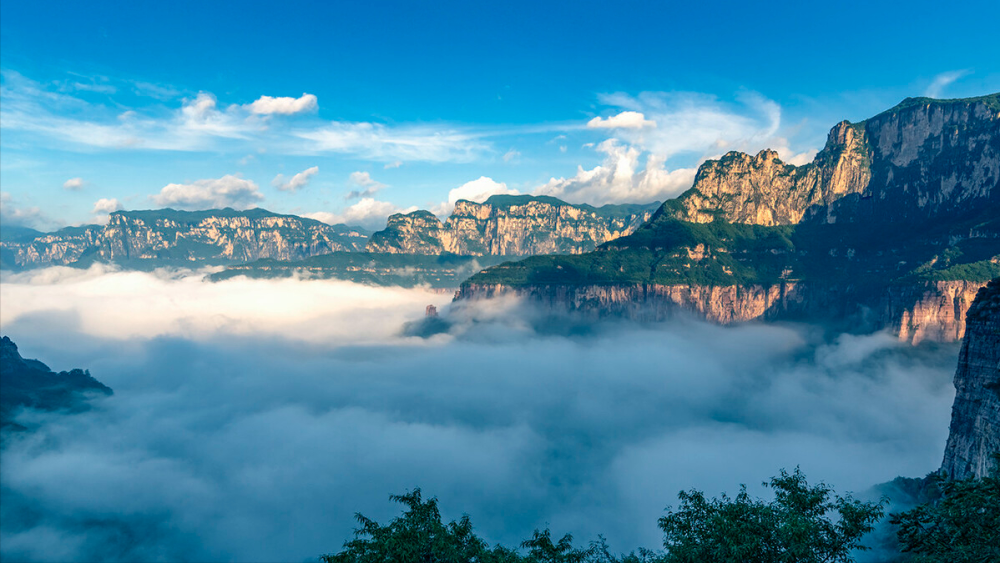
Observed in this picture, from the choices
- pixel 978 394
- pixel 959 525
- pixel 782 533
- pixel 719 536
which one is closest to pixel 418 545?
pixel 719 536

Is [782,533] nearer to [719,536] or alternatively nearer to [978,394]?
[719,536]

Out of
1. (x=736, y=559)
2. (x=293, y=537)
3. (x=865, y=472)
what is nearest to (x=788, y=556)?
(x=736, y=559)

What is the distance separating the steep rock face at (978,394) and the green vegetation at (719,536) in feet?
192

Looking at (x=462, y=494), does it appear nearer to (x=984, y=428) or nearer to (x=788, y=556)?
(x=984, y=428)

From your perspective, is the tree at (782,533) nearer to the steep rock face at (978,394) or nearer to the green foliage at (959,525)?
the green foliage at (959,525)

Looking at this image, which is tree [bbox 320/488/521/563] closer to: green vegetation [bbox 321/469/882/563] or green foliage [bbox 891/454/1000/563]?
green vegetation [bbox 321/469/882/563]

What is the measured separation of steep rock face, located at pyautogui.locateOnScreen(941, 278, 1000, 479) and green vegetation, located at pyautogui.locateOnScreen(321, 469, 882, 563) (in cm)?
5845

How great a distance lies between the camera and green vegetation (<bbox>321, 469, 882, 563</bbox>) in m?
33.3

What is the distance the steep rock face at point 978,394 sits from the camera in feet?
256

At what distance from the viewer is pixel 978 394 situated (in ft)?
273

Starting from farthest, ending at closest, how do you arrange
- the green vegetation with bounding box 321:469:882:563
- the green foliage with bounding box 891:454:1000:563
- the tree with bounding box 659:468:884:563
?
the green vegetation with bounding box 321:469:882:563
the tree with bounding box 659:468:884:563
the green foliage with bounding box 891:454:1000:563

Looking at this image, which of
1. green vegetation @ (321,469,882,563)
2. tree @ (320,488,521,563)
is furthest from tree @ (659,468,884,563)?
tree @ (320,488,521,563)

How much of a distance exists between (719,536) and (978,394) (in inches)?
2962

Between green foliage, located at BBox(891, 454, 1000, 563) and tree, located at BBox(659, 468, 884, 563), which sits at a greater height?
green foliage, located at BBox(891, 454, 1000, 563)
